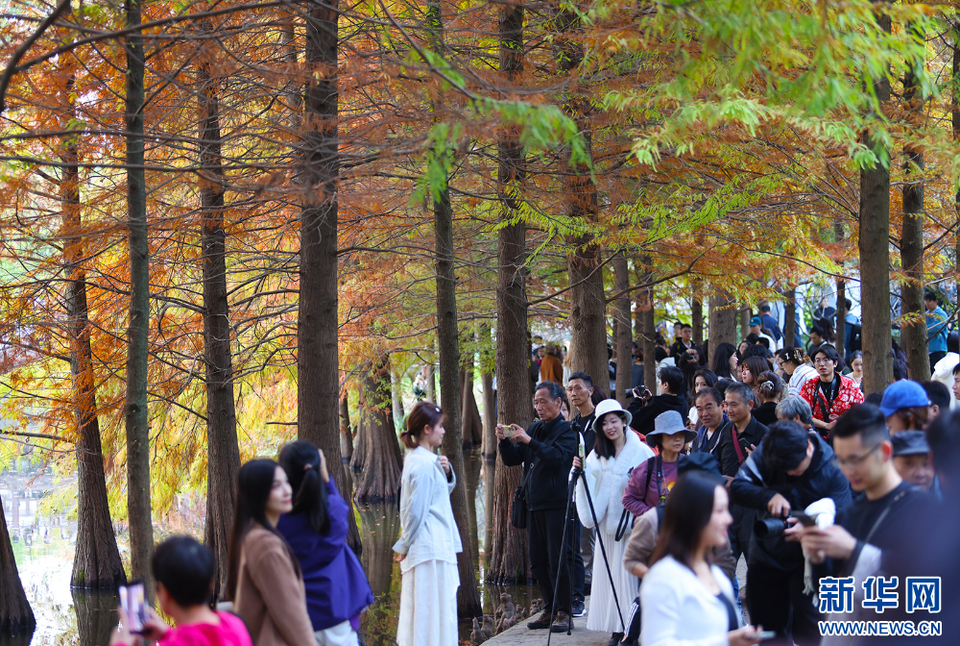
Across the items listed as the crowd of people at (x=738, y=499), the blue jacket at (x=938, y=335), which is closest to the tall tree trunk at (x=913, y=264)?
the crowd of people at (x=738, y=499)

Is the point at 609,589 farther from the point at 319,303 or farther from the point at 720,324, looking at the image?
the point at 720,324

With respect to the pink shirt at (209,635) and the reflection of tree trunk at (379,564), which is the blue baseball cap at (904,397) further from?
the reflection of tree trunk at (379,564)

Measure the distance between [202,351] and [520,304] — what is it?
17.1ft

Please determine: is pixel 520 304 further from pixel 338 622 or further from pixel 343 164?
pixel 338 622

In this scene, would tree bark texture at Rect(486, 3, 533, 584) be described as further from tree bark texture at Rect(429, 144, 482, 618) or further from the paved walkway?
the paved walkway

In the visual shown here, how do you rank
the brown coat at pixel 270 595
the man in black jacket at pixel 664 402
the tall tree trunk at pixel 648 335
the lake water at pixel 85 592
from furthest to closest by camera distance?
the tall tree trunk at pixel 648 335, the lake water at pixel 85 592, the man in black jacket at pixel 664 402, the brown coat at pixel 270 595

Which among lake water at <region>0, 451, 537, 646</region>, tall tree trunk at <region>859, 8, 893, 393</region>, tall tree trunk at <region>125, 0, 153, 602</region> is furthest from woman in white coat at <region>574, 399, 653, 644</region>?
lake water at <region>0, 451, 537, 646</region>

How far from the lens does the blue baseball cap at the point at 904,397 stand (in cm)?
519

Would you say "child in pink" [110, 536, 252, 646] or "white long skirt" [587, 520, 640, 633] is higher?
"child in pink" [110, 536, 252, 646]

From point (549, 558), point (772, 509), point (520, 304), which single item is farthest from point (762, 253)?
point (772, 509)

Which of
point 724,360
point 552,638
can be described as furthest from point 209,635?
point 724,360

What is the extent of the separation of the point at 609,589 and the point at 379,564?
1017cm

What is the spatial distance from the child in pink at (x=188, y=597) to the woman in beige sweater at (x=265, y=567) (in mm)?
577

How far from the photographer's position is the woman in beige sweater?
13.1 ft
